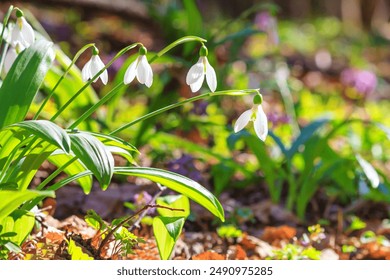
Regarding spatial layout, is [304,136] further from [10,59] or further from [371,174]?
[10,59]

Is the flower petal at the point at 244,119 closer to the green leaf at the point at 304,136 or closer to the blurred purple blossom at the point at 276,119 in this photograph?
the green leaf at the point at 304,136

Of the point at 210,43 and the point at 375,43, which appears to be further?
the point at 375,43

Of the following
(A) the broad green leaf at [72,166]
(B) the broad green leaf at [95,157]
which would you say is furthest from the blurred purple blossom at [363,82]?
(B) the broad green leaf at [95,157]

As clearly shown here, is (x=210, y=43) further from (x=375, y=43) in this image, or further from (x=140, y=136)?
(x=375, y=43)

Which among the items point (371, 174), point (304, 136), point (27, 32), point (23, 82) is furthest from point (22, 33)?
point (304, 136)

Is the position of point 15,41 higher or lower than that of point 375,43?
higher
